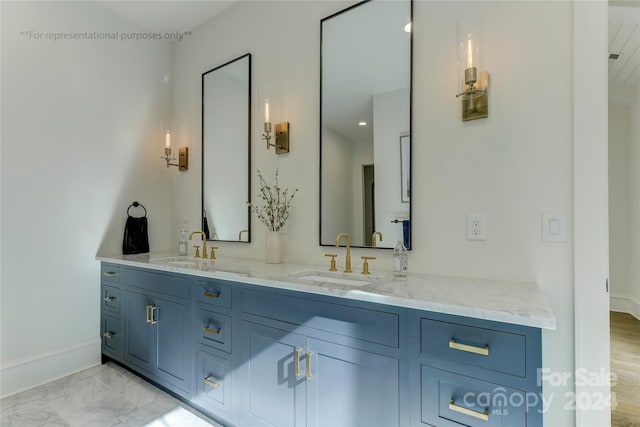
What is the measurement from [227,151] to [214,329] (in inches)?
56.5

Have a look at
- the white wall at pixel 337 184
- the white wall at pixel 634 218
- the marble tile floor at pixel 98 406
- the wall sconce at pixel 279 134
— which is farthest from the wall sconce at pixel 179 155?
the white wall at pixel 634 218

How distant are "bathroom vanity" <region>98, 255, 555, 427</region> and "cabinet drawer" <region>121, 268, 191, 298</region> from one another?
11 mm

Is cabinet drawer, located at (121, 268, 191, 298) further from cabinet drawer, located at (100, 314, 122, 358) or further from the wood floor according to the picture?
the wood floor

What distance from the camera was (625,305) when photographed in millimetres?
4027

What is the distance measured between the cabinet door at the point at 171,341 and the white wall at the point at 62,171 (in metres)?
0.83

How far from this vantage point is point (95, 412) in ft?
6.41

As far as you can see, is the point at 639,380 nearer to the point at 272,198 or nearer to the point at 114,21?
the point at 272,198

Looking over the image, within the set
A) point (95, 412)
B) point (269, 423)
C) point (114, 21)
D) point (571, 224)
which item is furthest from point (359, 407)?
point (114, 21)

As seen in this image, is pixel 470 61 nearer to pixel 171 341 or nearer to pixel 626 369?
pixel 171 341

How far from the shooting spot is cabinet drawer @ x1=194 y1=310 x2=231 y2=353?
175 centimetres

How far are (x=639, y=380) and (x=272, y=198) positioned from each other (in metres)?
2.83

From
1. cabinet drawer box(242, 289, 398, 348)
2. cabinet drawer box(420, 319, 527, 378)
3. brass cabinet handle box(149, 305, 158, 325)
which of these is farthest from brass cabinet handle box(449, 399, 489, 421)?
brass cabinet handle box(149, 305, 158, 325)

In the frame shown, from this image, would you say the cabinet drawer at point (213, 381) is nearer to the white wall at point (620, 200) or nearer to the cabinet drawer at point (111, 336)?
the cabinet drawer at point (111, 336)

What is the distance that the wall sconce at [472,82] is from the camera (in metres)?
1.51
